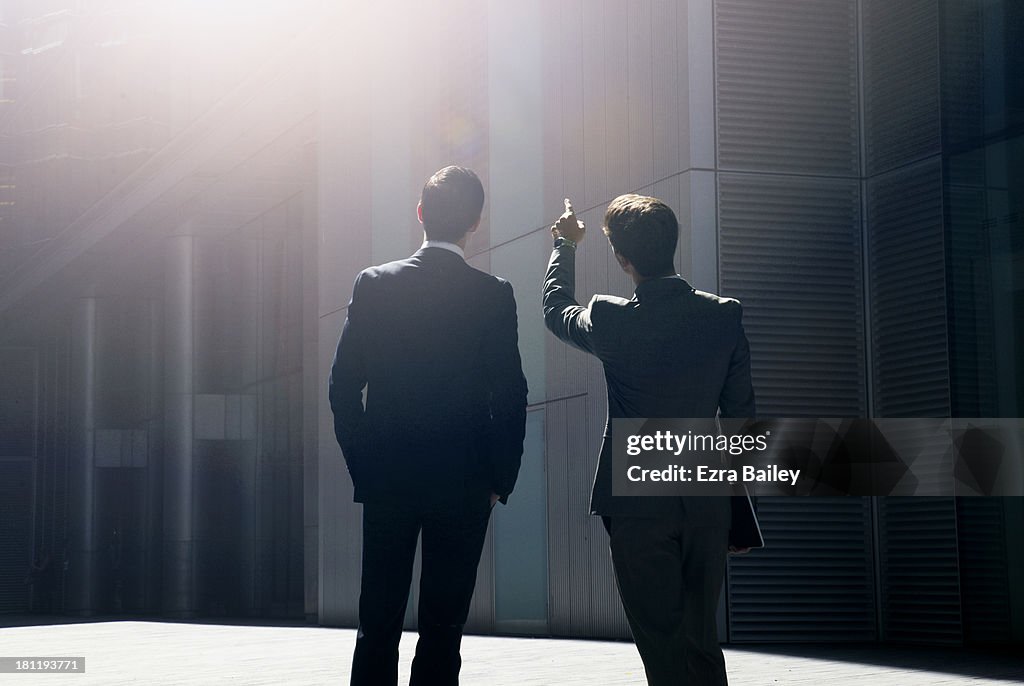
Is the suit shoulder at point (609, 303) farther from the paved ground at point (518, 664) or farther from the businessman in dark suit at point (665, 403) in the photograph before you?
the paved ground at point (518, 664)

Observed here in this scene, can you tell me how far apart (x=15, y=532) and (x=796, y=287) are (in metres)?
29.2

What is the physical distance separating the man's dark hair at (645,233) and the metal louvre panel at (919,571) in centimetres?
653

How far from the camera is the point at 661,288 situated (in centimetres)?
398

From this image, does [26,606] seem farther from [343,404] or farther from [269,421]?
[343,404]

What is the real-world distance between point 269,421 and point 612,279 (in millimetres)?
15899

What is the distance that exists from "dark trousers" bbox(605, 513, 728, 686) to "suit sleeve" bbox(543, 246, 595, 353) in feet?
1.97

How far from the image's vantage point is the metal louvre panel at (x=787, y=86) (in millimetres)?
10438

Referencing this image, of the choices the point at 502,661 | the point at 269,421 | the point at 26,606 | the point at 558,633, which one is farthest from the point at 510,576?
the point at 26,606

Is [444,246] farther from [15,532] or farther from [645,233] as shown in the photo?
[15,532]

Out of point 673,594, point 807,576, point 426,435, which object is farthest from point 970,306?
point 673,594

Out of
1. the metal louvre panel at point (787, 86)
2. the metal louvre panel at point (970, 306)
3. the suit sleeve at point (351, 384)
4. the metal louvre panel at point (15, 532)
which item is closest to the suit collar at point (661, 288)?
the suit sleeve at point (351, 384)

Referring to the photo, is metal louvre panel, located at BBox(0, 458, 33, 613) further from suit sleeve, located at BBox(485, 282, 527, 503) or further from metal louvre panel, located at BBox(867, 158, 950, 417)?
suit sleeve, located at BBox(485, 282, 527, 503)

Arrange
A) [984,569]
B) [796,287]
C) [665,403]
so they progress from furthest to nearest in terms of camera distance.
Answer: [796,287] < [984,569] < [665,403]

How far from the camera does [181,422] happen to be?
26.3m
